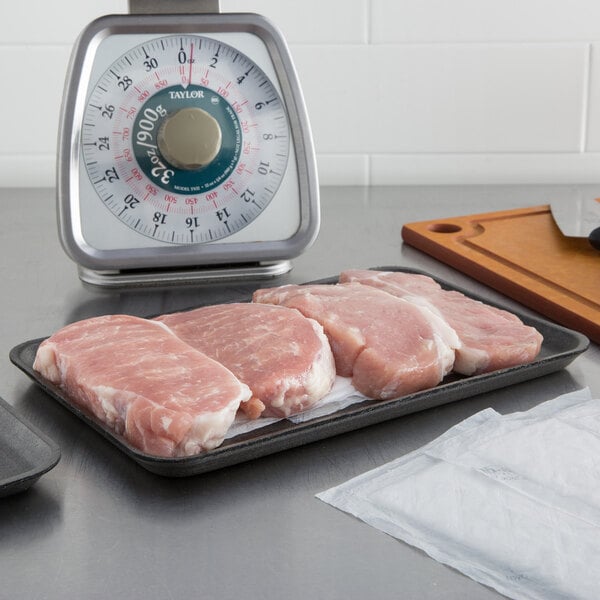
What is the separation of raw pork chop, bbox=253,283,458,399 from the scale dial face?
0.73 ft

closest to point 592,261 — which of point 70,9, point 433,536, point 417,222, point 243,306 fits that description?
point 417,222

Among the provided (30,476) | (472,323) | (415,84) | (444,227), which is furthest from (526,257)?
(30,476)

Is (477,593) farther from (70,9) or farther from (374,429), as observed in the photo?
(70,9)

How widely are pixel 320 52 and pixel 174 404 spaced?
3.66ft

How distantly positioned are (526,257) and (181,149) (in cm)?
45

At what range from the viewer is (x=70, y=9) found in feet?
5.45

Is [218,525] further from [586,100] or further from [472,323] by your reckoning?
[586,100]

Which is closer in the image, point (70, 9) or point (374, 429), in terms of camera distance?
point (374, 429)

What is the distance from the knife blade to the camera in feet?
4.21

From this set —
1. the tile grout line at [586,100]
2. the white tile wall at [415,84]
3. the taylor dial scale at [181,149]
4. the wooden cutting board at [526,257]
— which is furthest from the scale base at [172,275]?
the tile grout line at [586,100]

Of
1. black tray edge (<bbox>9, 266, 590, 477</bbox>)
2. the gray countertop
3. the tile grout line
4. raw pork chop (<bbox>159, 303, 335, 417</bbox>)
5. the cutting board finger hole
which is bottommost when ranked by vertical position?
the gray countertop

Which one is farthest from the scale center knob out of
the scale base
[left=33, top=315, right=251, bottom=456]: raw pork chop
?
[left=33, top=315, right=251, bottom=456]: raw pork chop

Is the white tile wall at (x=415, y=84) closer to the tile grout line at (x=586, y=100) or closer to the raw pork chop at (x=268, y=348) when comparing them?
the tile grout line at (x=586, y=100)

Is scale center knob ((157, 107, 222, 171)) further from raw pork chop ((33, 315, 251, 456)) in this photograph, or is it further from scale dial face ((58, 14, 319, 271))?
raw pork chop ((33, 315, 251, 456))
